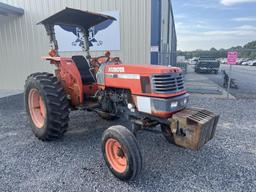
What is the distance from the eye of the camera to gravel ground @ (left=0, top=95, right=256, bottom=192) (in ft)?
8.34

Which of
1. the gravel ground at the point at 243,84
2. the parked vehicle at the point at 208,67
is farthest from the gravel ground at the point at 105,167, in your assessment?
the parked vehicle at the point at 208,67

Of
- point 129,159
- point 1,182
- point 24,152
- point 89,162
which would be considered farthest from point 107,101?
point 1,182

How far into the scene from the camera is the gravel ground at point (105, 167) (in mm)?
2543

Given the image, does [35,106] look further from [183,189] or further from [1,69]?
[1,69]

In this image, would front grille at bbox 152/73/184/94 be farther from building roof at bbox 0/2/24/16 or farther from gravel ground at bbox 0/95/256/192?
building roof at bbox 0/2/24/16

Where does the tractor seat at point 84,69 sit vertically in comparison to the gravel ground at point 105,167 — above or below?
above

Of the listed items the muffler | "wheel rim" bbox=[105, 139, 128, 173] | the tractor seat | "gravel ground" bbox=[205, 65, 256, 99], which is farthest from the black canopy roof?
"gravel ground" bbox=[205, 65, 256, 99]

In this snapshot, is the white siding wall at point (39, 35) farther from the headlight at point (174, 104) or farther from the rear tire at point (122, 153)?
the rear tire at point (122, 153)

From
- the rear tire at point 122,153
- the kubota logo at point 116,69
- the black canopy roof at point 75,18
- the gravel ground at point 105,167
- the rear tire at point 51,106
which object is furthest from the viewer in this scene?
the black canopy roof at point 75,18

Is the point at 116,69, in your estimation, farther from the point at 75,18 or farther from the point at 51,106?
the point at 75,18

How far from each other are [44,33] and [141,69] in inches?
274

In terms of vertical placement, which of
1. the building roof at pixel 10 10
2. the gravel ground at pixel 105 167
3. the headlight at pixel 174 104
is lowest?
the gravel ground at pixel 105 167

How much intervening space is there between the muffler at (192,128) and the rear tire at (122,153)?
1.80 feet

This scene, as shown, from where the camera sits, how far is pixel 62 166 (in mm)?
2975
